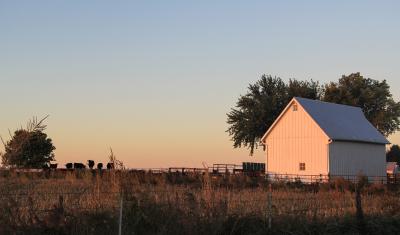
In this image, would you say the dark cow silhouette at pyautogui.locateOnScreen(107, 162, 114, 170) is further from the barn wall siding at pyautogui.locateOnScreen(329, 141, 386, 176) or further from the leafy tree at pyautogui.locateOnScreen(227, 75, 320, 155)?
the leafy tree at pyautogui.locateOnScreen(227, 75, 320, 155)

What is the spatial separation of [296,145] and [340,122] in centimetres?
472

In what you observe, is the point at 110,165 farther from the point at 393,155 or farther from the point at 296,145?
the point at 393,155

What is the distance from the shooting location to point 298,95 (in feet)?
270

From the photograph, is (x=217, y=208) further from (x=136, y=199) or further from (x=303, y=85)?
(x=303, y=85)

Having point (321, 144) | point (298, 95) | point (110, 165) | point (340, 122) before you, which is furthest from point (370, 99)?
point (110, 165)

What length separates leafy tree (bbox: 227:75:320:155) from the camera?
251 feet

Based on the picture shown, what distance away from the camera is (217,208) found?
12.7 meters

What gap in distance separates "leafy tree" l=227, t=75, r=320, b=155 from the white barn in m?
21.8

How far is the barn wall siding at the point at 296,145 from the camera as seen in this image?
48.5 m

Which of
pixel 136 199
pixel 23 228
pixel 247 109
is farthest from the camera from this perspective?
pixel 247 109

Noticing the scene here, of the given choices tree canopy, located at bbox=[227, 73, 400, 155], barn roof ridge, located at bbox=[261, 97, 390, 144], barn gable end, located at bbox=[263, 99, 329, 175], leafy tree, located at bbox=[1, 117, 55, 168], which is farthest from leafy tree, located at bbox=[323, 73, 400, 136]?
leafy tree, located at bbox=[1, 117, 55, 168]

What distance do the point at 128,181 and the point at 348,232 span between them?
18.2 feet

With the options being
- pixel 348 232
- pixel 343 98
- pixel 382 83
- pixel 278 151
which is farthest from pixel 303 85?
pixel 348 232

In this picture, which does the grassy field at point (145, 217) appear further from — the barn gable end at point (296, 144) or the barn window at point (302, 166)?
the barn window at point (302, 166)
